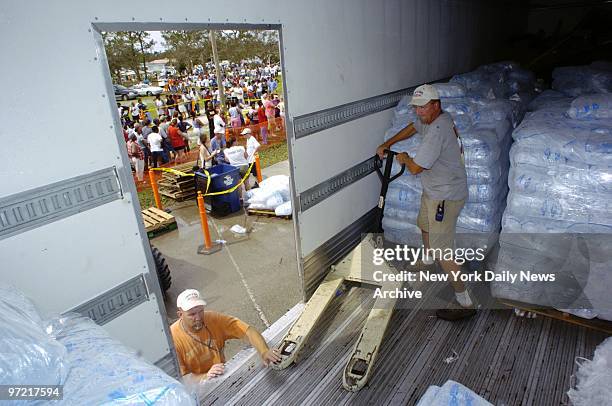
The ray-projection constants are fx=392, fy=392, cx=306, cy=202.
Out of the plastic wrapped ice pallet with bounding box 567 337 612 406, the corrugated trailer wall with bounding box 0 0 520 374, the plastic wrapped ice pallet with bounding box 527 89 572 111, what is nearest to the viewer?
the corrugated trailer wall with bounding box 0 0 520 374

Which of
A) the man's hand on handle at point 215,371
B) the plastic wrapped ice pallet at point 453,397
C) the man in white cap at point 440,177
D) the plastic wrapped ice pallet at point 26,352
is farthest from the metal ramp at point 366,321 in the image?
the plastic wrapped ice pallet at point 26,352

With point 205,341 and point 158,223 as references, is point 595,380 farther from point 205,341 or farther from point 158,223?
point 158,223

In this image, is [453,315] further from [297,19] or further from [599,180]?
[297,19]

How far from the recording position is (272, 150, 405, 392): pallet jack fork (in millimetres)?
2979

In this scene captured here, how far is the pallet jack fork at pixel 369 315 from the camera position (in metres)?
2.98

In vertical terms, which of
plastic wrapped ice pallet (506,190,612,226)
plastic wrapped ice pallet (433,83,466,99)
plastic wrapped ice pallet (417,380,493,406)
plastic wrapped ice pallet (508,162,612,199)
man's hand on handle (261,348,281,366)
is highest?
plastic wrapped ice pallet (433,83,466,99)

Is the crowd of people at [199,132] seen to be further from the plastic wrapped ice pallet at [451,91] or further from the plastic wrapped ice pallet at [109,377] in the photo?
the plastic wrapped ice pallet at [109,377]

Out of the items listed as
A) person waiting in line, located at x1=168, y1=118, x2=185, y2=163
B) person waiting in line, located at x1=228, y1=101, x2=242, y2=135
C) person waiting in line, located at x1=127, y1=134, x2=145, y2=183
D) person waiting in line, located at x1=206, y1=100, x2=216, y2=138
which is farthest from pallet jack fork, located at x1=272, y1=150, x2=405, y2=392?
person waiting in line, located at x1=228, y1=101, x2=242, y2=135

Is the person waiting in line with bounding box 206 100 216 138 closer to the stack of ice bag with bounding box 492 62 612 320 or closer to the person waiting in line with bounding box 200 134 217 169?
the person waiting in line with bounding box 200 134 217 169

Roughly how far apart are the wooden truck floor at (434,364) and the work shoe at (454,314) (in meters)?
0.05

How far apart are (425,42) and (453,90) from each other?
3.71ft

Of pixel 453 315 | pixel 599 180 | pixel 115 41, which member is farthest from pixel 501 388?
pixel 115 41

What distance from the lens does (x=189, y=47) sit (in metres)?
29.7

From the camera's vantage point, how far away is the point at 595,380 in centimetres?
260
